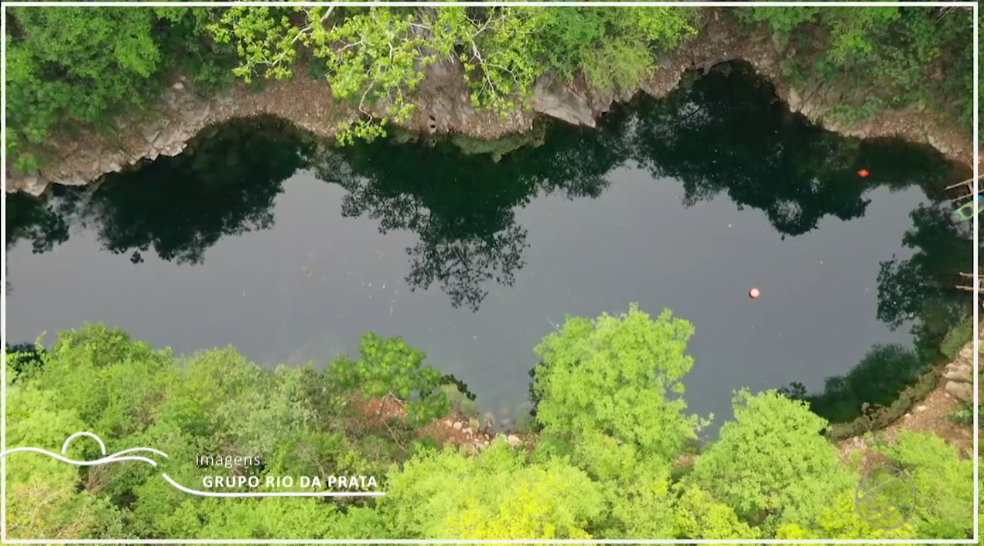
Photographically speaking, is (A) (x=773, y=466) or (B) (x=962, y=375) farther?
(B) (x=962, y=375)

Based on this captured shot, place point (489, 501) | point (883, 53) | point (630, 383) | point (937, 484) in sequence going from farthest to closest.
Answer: point (883, 53)
point (630, 383)
point (937, 484)
point (489, 501)

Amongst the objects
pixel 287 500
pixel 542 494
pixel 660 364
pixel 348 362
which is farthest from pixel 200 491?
pixel 660 364

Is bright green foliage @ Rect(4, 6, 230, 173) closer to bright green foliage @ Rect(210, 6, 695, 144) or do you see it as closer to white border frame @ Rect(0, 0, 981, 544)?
white border frame @ Rect(0, 0, 981, 544)

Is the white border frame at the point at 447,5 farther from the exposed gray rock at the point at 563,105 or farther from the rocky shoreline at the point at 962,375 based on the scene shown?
the exposed gray rock at the point at 563,105

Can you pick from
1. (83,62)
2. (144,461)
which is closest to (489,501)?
(144,461)

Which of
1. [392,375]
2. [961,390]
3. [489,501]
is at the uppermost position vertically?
[392,375]

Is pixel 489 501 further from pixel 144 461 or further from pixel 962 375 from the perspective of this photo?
pixel 962 375

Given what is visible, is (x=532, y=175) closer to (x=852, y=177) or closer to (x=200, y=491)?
(x=852, y=177)
